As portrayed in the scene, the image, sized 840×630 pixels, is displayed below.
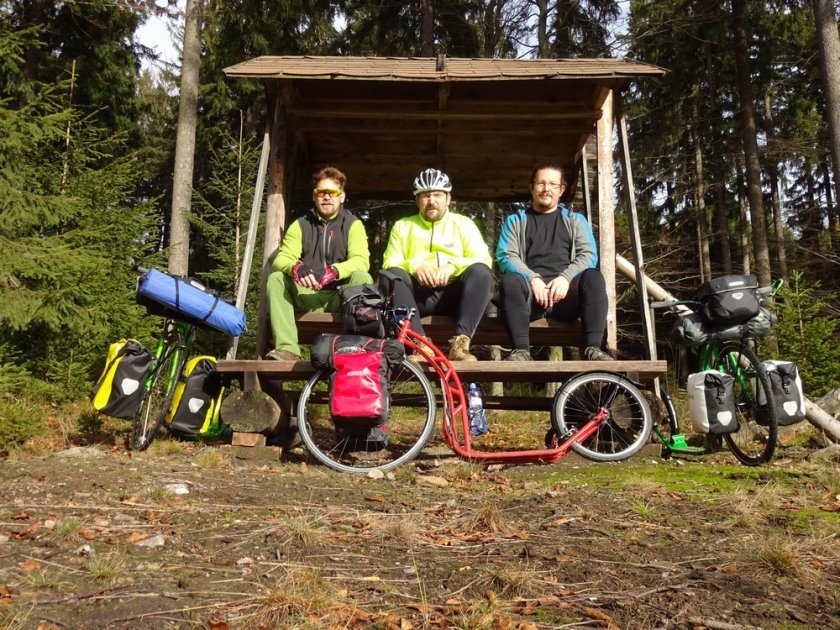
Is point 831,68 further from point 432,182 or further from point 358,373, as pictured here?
point 358,373

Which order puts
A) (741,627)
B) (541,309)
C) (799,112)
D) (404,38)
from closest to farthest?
(741,627)
(541,309)
(404,38)
(799,112)

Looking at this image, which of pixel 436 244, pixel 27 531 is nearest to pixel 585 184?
pixel 436 244

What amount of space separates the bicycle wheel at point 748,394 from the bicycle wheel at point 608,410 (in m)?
0.72

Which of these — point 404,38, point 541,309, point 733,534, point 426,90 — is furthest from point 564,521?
point 404,38

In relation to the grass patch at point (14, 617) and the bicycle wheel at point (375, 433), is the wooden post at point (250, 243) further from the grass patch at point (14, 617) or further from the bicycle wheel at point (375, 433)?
the grass patch at point (14, 617)

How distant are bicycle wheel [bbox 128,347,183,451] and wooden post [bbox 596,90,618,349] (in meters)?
3.74

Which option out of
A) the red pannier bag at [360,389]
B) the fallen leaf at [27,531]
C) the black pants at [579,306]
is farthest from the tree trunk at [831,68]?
the fallen leaf at [27,531]

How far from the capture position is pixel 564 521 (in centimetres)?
322

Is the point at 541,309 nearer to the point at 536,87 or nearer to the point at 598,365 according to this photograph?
the point at 598,365

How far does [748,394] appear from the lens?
5348 mm

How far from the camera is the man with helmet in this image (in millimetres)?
5707

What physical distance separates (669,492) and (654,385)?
2.22 m

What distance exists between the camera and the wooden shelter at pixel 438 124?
6.34 m

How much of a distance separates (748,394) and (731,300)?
2.43 ft
